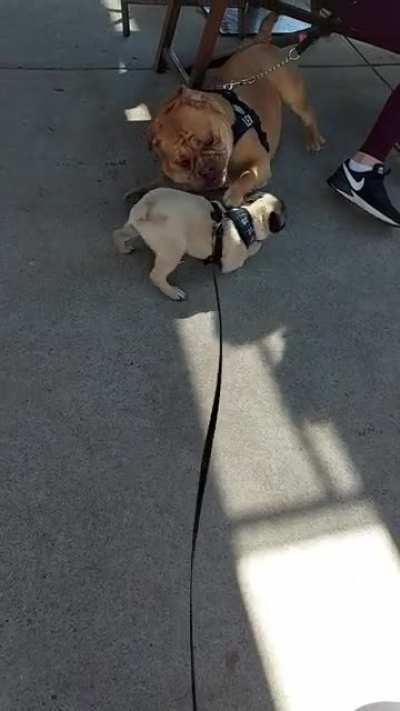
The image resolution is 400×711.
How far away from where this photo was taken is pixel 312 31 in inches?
122

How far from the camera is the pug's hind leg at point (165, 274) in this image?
7.67 ft

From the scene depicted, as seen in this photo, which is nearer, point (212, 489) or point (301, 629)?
point (301, 629)

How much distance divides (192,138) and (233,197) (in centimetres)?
31

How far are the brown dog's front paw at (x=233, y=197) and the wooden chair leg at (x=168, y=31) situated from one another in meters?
1.15

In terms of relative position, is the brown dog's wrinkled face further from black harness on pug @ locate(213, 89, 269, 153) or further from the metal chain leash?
the metal chain leash

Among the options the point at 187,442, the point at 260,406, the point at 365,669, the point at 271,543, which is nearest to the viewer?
the point at 365,669

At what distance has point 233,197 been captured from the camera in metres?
2.59

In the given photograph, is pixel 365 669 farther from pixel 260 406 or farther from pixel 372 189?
pixel 372 189

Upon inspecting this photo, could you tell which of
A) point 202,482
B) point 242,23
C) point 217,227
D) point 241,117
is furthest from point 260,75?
point 202,482

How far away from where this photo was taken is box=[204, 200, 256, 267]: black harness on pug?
234cm

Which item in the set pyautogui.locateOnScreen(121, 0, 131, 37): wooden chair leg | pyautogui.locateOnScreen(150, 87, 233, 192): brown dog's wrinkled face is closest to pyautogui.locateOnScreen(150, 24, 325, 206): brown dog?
pyautogui.locateOnScreen(150, 87, 233, 192): brown dog's wrinkled face

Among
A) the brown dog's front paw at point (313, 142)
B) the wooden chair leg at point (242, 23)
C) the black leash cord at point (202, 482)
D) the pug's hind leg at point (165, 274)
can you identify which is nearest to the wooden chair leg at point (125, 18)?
the wooden chair leg at point (242, 23)

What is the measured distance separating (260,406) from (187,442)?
0.88 ft

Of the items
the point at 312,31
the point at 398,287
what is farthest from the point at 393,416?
the point at 312,31
